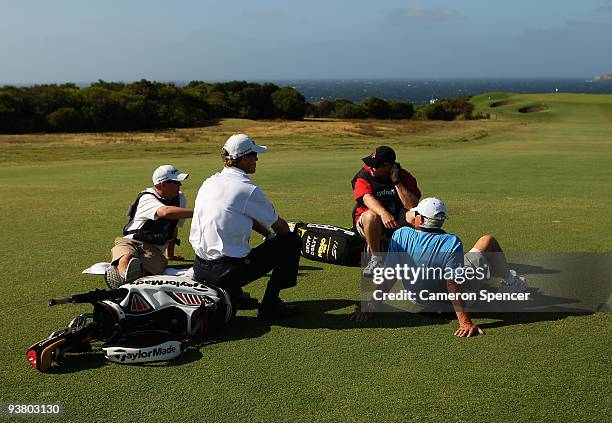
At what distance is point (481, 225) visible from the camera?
10695 mm

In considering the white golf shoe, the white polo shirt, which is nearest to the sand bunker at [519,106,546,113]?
the white golf shoe

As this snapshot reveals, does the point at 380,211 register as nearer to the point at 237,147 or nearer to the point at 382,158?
the point at 382,158

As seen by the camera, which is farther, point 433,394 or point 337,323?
point 337,323

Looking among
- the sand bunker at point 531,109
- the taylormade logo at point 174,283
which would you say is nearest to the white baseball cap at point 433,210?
the taylormade logo at point 174,283

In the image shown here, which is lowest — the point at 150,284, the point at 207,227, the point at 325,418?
the point at 325,418

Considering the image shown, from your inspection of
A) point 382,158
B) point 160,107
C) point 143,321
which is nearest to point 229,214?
point 143,321

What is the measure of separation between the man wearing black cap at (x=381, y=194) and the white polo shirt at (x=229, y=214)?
152cm

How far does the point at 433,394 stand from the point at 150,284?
2595 mm

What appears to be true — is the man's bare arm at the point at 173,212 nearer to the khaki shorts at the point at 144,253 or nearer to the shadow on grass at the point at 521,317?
the khaki shorts at the point at 144,253

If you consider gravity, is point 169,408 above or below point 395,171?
below

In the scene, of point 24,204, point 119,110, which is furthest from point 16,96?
point 24,204

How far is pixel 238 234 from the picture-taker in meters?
6.14

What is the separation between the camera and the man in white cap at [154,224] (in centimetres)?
721

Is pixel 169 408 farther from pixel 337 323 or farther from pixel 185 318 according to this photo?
pixel 337 323
